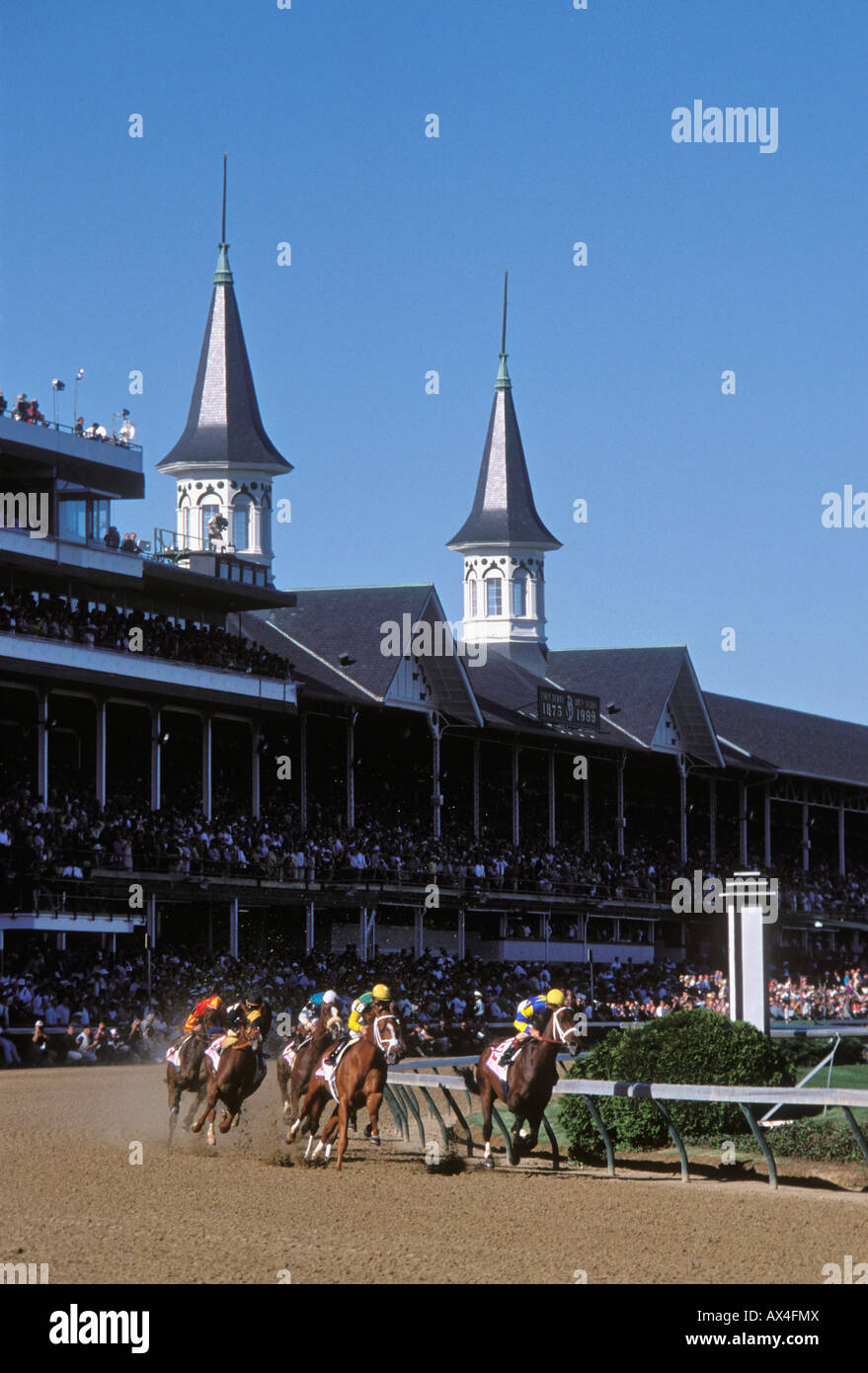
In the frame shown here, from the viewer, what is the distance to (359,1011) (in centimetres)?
1686

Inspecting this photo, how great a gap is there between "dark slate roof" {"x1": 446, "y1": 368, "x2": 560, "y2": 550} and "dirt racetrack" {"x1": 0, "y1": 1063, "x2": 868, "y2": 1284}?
58.8 m

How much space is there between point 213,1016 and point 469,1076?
2376 millimetres

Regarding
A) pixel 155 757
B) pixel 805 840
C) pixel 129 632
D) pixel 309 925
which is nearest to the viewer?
pixel 129 632

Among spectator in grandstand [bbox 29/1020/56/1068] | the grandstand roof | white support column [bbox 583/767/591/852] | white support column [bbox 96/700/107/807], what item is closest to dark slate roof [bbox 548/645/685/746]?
the grandstand roof

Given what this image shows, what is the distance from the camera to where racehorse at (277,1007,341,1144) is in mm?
17812

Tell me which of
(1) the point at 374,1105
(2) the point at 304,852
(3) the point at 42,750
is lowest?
(1) the point at 374,1105

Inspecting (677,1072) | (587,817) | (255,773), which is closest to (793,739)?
(587,817)

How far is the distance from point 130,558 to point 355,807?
8.43 metres

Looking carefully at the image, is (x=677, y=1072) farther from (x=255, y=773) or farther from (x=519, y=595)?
(x=519, y=595)

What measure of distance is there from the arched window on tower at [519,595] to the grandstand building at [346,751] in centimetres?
1262

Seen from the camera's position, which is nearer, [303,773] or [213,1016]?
[213,1016]

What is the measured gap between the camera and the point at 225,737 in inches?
1622

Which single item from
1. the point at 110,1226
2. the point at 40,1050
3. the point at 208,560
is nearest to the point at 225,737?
the point at 208,560
